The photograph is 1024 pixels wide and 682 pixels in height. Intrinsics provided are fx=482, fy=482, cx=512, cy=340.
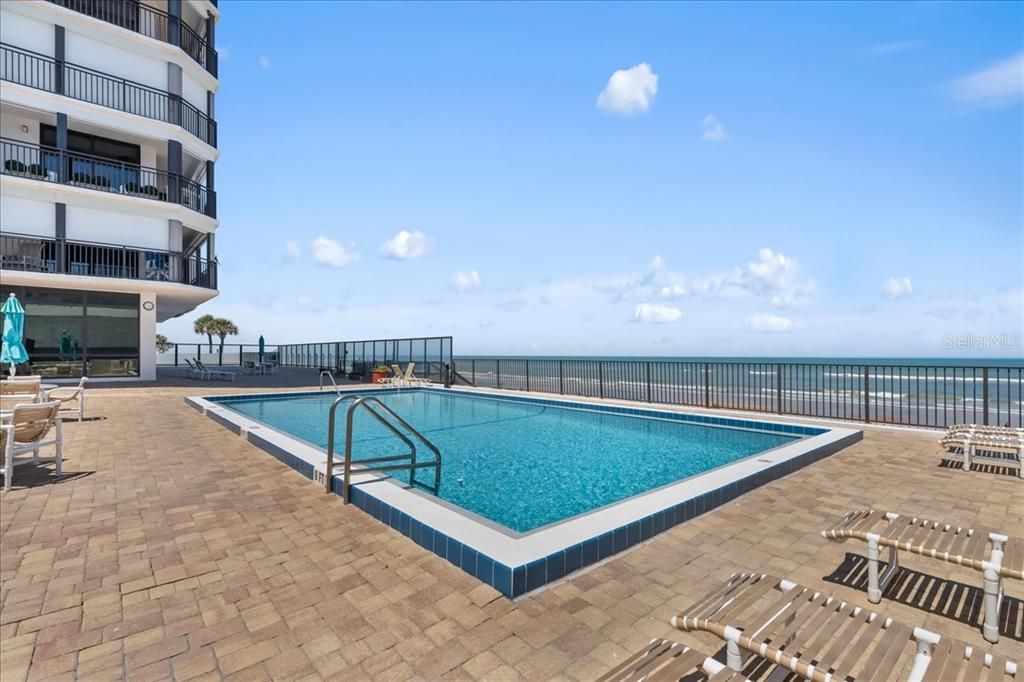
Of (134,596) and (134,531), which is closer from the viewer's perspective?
(134,596)

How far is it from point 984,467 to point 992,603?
4597 millimetres

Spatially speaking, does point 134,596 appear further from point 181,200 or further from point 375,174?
point 181,200

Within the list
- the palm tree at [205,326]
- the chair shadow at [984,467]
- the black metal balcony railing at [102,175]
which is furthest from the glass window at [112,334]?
the palm tree at [205,326]

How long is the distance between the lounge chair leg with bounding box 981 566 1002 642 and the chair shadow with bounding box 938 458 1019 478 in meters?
4.16

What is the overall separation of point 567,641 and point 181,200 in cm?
1998

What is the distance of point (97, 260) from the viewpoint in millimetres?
15617

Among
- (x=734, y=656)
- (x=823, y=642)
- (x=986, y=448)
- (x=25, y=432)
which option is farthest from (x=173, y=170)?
(x=986, y=448)

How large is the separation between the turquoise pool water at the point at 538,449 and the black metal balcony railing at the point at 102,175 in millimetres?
9574

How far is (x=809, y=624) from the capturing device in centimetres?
190

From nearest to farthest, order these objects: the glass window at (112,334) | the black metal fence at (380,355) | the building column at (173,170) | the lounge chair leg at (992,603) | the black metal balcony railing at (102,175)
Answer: the lounge chair leg at (992,603), the black metal balcony railing at (102,175), the glass window at (112,334), the building column at (173,170), the black metal fence at (380,355)

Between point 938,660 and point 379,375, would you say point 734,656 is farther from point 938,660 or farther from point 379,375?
point 379,375

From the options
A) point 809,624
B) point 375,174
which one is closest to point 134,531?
point 809,624

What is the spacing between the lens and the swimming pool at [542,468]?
317 cm

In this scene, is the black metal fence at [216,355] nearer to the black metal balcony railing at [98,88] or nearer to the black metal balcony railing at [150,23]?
the black metal balcony railing at [98,88]
